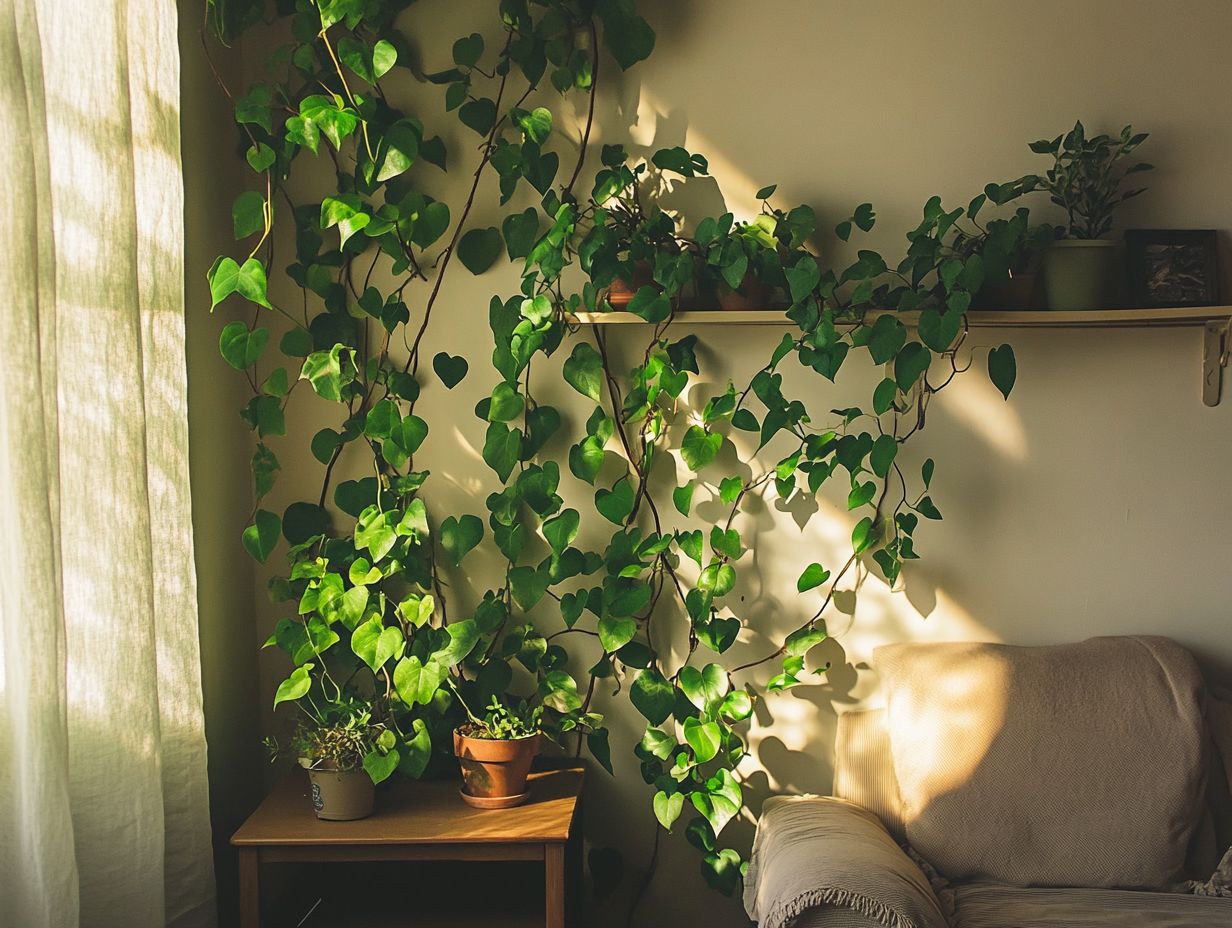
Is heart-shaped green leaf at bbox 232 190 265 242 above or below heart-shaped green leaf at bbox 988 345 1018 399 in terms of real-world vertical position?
above

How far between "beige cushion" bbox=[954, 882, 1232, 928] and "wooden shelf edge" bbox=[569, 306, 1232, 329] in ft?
3.64

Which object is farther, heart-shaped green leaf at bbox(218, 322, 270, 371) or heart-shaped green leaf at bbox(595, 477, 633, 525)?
heart-shaped green leaf at bbox(595, 477, 633, 525)

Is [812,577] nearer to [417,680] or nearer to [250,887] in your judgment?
[417,680]

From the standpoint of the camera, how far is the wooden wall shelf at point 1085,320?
84.1 inches

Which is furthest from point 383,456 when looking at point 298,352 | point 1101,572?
point 1101,572

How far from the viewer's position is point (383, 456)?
2.28 metres

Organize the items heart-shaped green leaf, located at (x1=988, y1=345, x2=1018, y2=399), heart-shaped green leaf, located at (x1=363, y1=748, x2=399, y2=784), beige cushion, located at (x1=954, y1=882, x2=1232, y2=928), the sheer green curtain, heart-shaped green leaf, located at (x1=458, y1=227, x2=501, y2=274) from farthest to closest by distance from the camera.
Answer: heart-shaped green leaf, located at (x1=458, y1=227, x2=501, y2=274) < heart-shaped green leaf, located at (x1=988, y1=345, x2=1018, y2=399) < heart-shaped green leaf, located at (x1=363, y1=748, x2=399, y2=784) < beige cushion, located at (x1=954, y1=882, x2=1232, y2=928) < the sheer green curtain

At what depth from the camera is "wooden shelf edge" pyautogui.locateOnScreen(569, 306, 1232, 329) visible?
2.13 metres

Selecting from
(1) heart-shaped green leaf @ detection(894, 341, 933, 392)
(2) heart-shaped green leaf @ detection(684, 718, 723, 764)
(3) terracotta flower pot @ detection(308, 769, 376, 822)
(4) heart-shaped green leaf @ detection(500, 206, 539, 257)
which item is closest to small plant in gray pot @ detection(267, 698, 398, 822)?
(3) terracotta flower pot @ detection(308, 769, 376, 822)

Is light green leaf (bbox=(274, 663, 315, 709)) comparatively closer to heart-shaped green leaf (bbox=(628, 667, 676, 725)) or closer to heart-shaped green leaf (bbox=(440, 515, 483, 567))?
heart-shaped green leaf (bbox=(440, 515, 483, 567))

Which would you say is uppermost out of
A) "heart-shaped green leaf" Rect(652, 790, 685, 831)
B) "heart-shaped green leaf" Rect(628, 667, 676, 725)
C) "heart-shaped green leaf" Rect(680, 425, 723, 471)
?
"heart-shaped green leaf" Rect(680, 425, 723, 471)

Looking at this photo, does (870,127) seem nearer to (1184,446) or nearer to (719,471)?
(719,471)

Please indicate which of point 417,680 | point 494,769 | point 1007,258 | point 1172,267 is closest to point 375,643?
point 417,680

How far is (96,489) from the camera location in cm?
170
